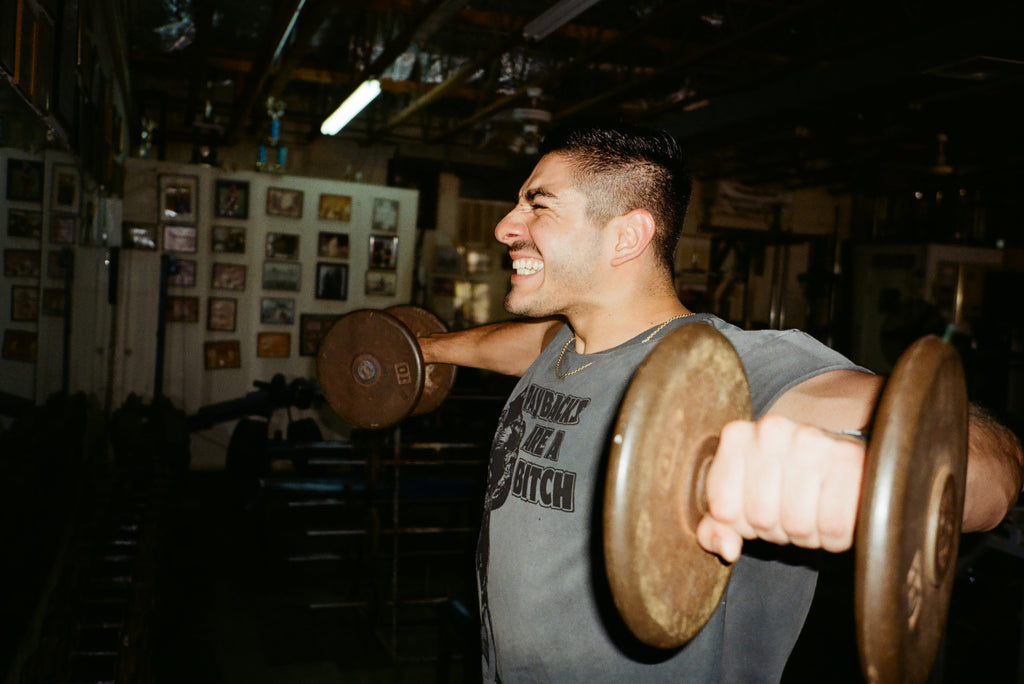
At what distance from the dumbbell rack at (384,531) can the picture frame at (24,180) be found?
73.6 inches

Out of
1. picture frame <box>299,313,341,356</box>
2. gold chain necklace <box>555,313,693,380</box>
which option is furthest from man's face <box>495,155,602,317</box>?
picture frame <box>299,313,341,356</box>

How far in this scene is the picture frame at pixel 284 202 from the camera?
684 cm

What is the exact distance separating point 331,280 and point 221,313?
110 centimetres

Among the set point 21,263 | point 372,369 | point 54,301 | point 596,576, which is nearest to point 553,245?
point 596,576

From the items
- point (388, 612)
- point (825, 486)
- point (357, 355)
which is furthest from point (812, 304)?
Answer: point (825, 486)

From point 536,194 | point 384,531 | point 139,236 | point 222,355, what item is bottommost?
point 384,531

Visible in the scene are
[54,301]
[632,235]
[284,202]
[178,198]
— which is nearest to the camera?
[632,235]

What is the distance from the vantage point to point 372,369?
6.31 feet

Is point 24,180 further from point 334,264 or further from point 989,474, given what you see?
point 334,264

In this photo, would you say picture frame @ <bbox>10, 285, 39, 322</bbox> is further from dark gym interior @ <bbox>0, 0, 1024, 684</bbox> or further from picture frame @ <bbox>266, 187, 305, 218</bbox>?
picture frame @ <bbox>266, 187, 305, 218</bbox>

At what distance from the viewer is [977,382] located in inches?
289

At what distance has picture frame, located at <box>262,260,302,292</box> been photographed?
6.90 meters

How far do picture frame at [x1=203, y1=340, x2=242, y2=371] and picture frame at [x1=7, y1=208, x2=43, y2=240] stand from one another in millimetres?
5221

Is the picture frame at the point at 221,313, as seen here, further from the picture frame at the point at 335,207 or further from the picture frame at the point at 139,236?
the picture frame at the point at 335,207
